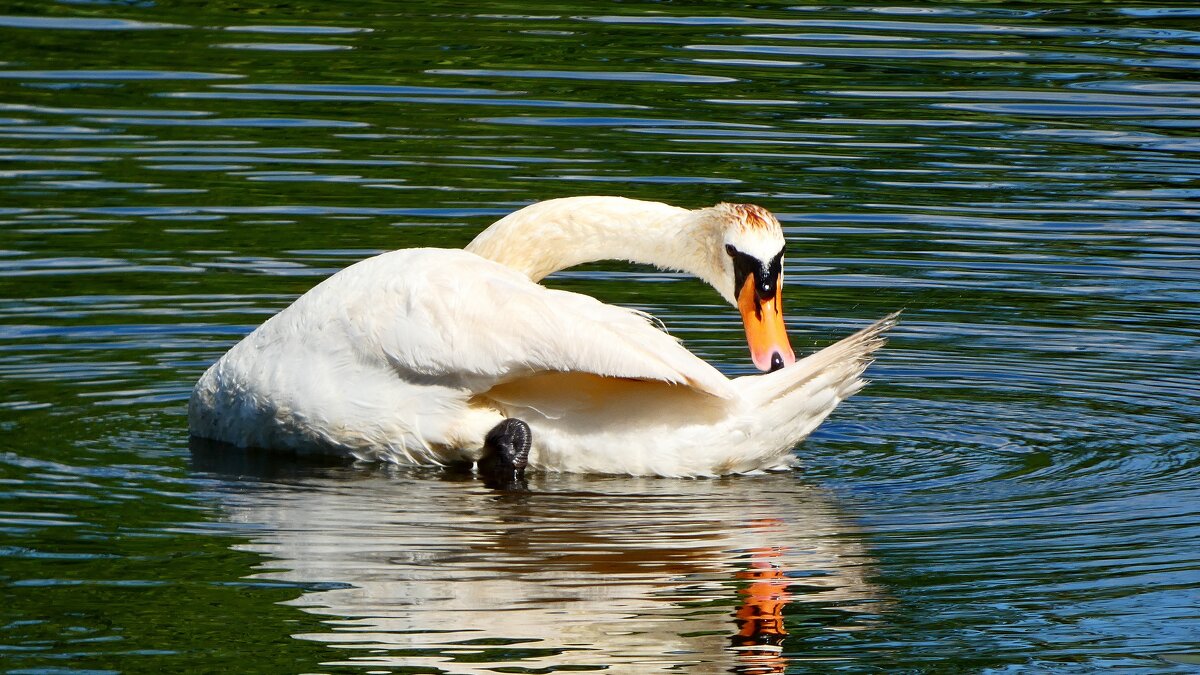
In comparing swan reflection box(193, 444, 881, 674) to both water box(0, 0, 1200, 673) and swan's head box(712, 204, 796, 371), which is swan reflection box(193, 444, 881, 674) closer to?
water box(0, 0, 1200, 673)

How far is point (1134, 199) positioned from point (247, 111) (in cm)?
553

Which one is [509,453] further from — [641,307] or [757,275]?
[641,307]

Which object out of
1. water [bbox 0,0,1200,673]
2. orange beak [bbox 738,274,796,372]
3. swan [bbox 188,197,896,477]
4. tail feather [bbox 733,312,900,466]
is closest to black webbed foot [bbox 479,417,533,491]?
swan [bbox 188,197,896,477]

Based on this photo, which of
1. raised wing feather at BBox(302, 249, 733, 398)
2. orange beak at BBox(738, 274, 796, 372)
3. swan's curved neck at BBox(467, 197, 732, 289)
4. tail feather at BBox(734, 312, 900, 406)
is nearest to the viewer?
raised wing feather at BBox(302, 249, 733, 398)

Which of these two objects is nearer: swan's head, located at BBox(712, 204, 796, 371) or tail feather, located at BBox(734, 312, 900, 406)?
tail feather, located at BBox(734, 312, 900, 406)

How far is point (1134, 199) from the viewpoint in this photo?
39.8 feet

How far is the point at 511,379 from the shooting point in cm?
770

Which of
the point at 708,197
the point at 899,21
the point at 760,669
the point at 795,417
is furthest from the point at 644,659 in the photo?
the point at 899,21

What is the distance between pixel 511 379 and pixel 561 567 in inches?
50.6

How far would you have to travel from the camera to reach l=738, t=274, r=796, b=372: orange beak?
320 inches

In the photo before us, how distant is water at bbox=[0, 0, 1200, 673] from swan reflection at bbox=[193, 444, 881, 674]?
0.02 m

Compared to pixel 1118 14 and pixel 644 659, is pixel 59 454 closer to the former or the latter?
pixel 644 659

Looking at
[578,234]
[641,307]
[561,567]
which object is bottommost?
[561,567]

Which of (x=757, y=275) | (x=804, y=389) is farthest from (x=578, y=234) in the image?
(x=804, y=389)
